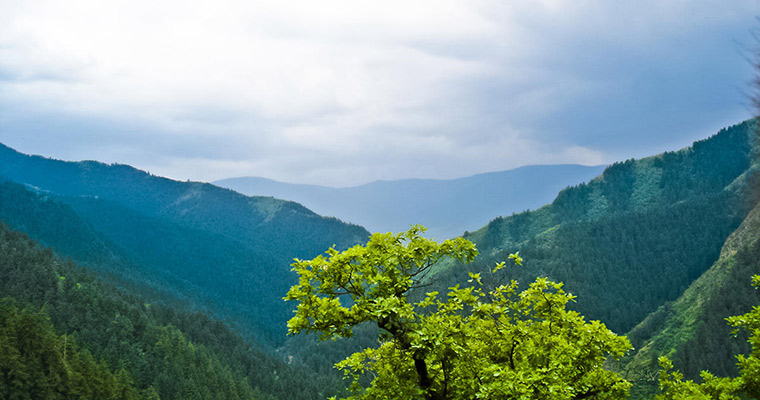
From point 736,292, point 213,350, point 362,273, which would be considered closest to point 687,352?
point 736,292

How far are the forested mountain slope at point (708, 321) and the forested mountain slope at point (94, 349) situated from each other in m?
124

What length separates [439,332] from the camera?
16422mm

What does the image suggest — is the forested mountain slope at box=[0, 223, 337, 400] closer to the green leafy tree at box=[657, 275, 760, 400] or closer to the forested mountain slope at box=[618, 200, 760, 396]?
the green leafy tree at box=[657, 275, 760, 400]

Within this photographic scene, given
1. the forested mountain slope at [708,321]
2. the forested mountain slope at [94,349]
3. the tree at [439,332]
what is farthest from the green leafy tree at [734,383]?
the forested mountain slope at [708,321]

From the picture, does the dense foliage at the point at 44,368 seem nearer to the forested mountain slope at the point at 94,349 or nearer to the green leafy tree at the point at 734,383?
the forested mountain slope at the point at 94,349

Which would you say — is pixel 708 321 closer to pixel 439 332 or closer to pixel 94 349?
pixel 439 332

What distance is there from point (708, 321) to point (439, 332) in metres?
183

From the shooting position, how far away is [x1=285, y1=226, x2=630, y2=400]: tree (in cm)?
1688

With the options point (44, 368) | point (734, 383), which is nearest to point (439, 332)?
point (734, 383)

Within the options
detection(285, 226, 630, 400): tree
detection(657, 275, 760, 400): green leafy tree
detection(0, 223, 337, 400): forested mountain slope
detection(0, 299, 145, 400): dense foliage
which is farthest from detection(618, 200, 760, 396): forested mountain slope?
detection(285, 226, 630, 400): tree

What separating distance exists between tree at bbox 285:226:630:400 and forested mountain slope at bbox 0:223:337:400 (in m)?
111

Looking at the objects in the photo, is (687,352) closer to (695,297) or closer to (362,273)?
(695,297)

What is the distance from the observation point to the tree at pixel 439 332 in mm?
16875

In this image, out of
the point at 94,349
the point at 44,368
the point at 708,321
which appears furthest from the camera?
the point at 708,321
